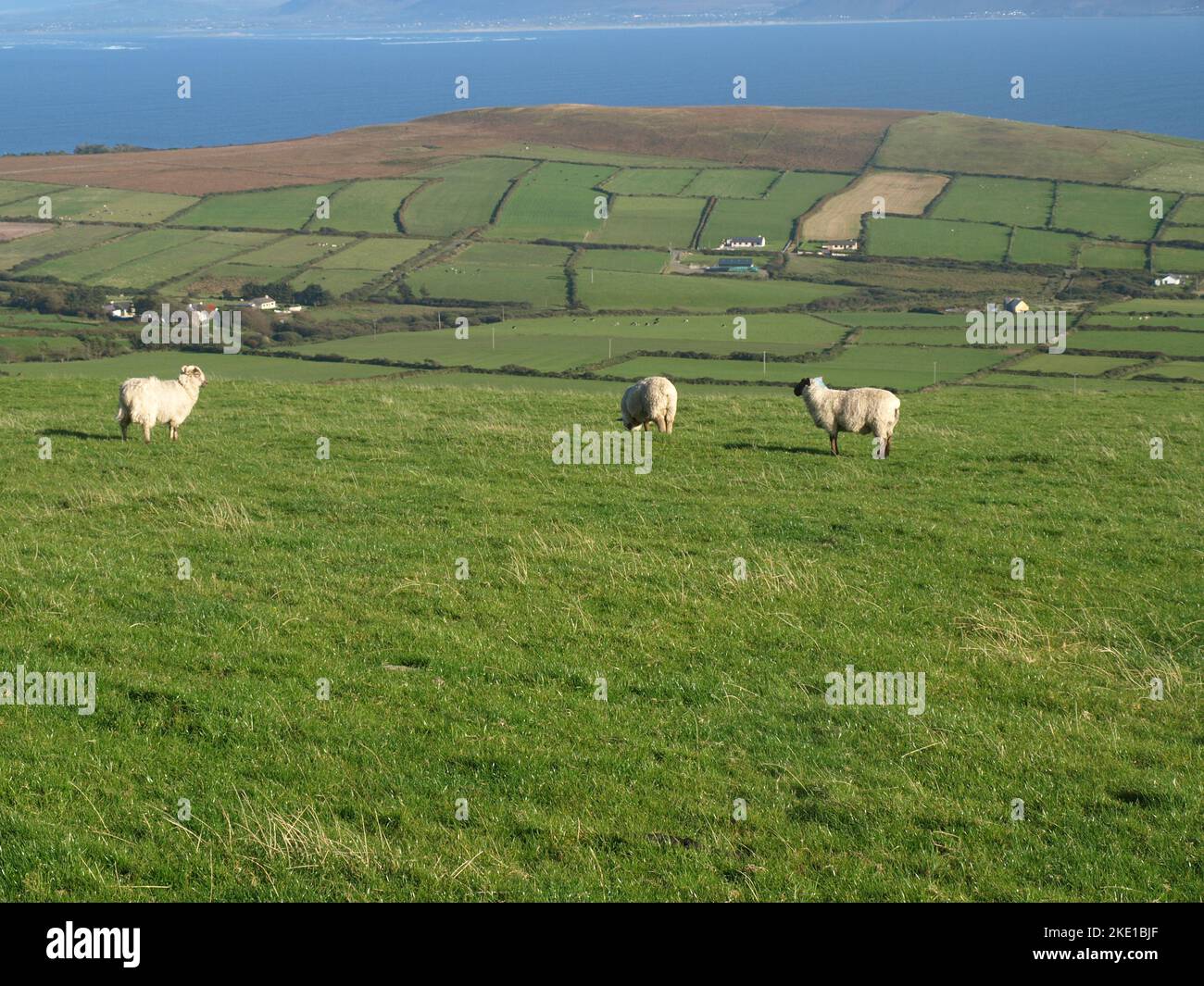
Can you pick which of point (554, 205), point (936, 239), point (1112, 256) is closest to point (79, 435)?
point (1112, 256)

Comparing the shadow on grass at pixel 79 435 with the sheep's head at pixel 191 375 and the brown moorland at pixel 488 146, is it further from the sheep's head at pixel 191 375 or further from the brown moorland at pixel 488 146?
the brown moorland at pixel 488 146

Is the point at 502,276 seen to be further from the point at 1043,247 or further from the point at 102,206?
the point at 1043,247

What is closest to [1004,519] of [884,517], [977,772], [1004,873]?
[884,517]

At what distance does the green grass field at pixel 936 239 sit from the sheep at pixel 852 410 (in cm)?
8204

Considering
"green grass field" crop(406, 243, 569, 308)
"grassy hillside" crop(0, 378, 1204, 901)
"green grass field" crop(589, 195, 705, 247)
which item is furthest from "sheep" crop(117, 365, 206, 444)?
"green grass field" crop(589, 195, 705, 247)

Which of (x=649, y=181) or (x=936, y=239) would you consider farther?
(x=649, y=181)

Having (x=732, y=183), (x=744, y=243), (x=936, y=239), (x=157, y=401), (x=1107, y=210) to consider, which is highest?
(x=732, y=183)

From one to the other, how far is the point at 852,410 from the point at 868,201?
104m

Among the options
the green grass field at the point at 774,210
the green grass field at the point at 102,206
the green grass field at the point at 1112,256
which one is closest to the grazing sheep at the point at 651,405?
the green grass field at the point at 1112,256

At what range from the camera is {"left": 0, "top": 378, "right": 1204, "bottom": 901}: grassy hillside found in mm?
8758

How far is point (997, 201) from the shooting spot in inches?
4631

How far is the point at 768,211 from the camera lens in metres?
116

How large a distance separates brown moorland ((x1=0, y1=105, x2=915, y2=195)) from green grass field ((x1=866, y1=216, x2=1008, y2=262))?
969 inches

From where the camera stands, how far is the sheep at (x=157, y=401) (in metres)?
22.1
